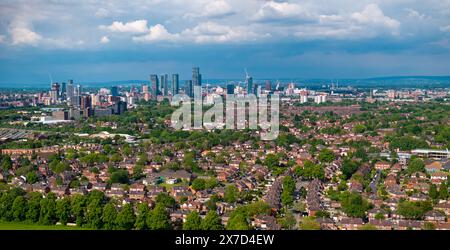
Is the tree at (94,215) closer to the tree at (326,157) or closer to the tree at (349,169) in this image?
the tree at (349,169)

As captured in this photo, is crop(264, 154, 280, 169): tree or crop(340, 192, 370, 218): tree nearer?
crop(340, 192, 370, 218): tree

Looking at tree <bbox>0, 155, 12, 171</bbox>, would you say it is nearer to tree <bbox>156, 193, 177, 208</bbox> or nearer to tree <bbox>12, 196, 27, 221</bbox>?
tree <bbox>12, 196, 27, 221</bbox>

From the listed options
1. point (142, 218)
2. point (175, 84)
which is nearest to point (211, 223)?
point (142, 218)

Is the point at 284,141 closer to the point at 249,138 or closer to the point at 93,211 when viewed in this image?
the point at 249,138

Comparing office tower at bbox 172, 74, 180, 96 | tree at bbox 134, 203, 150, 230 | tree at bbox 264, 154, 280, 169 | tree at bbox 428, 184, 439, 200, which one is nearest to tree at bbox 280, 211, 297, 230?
tree at bbox 134, 203, 150, 230

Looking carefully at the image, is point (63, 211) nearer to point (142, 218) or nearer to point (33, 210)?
point (33, 210)
